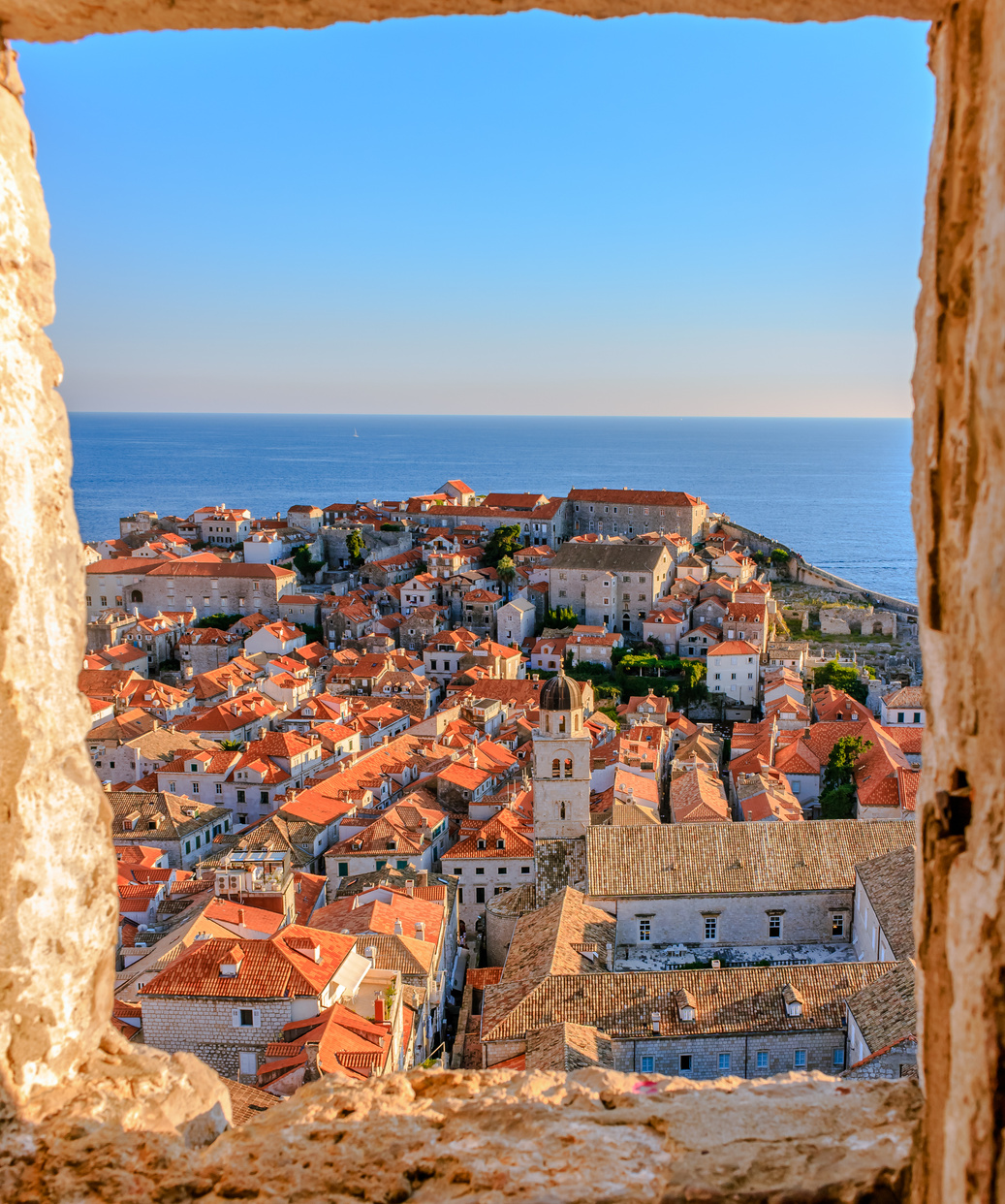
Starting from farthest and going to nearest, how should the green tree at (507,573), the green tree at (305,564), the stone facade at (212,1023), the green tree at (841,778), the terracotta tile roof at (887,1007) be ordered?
1. the green tree at (305,564)
2. the green tree at (507,573)
3. the green tree at (841,778)
4. the stone facade at (212,1023)
5. the terracotta tile roof at (887,1007)

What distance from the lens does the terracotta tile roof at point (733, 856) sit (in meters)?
17.2

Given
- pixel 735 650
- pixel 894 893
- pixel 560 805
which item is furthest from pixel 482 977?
pixel 735 650

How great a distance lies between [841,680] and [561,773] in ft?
78.0

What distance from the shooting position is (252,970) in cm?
1402

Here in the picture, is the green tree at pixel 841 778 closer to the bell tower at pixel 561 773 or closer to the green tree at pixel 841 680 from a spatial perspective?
the bell tower at pixel 561 773

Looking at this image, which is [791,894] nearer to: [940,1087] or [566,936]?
[566,936]

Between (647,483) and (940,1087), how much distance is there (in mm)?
134923

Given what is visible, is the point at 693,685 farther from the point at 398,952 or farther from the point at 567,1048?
the point at 567,1048

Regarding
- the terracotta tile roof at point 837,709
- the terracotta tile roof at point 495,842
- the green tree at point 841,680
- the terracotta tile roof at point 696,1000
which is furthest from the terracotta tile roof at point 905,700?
the terracotta tile roof at point 696,1000

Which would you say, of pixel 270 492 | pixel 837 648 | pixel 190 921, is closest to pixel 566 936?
pixel 190 921

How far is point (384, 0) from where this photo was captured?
2354 millimetres

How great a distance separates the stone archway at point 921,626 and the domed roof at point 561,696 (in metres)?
16.7

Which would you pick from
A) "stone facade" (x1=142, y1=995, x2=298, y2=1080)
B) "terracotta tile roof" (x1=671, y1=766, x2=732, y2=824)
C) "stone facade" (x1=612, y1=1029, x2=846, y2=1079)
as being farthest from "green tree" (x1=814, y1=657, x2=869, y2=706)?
"stone facade" (x1=142, y1=995, x2=298, y2=1080)

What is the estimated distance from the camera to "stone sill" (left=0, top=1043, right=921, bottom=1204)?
2.41 metres
